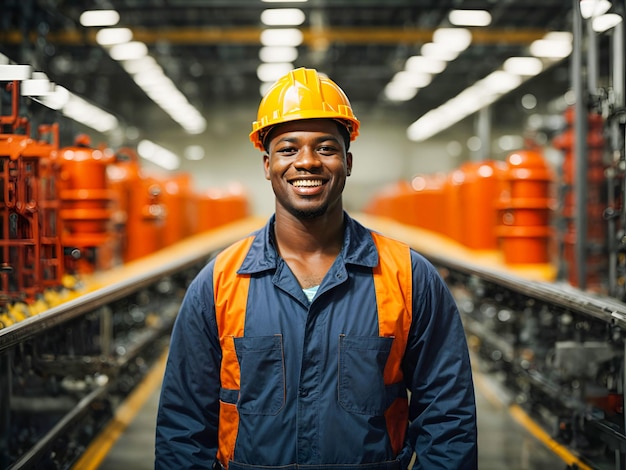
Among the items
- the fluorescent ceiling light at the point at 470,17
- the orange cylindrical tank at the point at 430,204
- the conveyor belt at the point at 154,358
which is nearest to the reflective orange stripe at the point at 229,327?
the conveyor belt at the point at 154,358

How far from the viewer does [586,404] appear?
4.11 m

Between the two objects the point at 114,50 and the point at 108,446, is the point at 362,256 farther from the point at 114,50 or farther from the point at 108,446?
the point at 114,50

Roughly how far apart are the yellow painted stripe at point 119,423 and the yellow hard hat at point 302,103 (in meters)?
3.00

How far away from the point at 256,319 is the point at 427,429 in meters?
0.61

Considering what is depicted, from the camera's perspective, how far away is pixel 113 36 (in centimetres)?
1054

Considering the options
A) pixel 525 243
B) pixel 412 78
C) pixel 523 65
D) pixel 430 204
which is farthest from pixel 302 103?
A: pixel 412 78

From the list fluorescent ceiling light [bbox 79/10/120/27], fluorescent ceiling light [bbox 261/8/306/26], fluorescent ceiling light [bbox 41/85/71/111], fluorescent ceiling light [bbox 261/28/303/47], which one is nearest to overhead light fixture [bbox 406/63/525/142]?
fluorescent ceiling light [bbox 261/28/303/47]

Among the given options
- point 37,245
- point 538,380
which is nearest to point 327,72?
point 538,380

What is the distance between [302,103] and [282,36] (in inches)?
361

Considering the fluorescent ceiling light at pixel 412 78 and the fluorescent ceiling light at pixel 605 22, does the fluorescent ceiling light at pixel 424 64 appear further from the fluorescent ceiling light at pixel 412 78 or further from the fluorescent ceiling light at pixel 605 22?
the fluorescent ceiling light at pixel 605 22

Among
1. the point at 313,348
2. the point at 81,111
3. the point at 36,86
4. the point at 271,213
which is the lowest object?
the point at 313,348

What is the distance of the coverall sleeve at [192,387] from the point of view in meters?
2.17

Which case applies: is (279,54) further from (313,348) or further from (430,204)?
(313,348)

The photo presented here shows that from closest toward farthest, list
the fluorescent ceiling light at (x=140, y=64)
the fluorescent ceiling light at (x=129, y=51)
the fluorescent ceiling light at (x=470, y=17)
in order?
1. the fluorescent ceiling light at (x=470, y=17)
2. the fluorescent ceiling light at (x=129, y=51)
3. the fluorescent ceiling light at (x=140, y=64)
